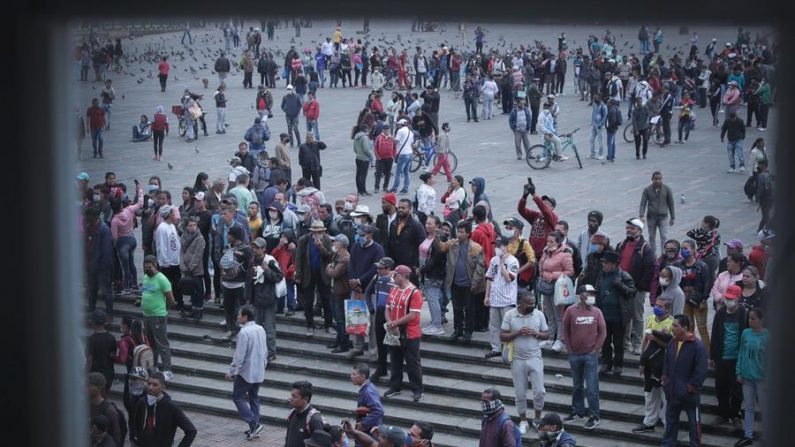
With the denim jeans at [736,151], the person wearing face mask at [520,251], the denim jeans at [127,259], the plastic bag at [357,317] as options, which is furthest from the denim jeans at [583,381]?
the denim jeans at [736,151]

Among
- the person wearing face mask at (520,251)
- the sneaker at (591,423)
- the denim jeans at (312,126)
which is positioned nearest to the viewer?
the sneaker at (591,423)

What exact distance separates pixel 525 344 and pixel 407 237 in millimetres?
2868

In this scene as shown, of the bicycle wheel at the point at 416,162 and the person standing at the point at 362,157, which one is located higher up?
the person standing at the point at 362,157

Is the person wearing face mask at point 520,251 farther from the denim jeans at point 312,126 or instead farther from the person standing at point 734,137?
the denim jeans at point 312,126

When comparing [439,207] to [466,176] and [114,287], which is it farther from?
[114,287]

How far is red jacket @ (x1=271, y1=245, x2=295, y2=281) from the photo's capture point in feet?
49.8

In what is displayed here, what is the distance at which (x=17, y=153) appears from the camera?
1898mm

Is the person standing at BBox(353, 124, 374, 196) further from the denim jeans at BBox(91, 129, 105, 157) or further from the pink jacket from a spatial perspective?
the pink jacket

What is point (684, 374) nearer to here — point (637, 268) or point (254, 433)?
point (637, 268)

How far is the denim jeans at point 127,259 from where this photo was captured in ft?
→ 55.0

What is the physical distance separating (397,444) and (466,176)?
1511 centimetres

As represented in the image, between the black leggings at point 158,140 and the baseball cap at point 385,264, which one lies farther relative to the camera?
the black leggings at point 158,140

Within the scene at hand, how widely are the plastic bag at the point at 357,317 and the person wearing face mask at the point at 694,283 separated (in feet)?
11.7

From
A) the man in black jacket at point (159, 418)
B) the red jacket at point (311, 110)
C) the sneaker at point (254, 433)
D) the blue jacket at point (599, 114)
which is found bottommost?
the sneaker at point (254, 433)
